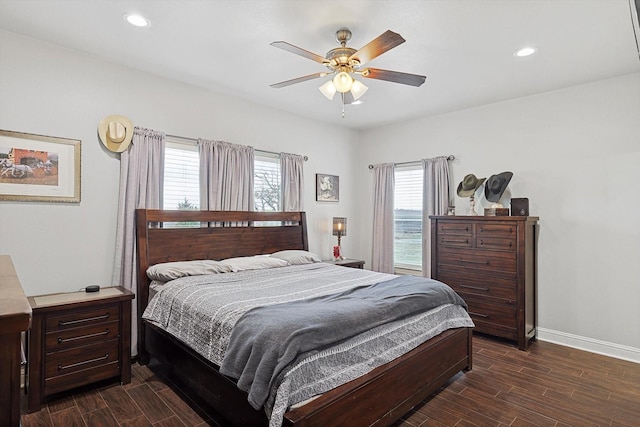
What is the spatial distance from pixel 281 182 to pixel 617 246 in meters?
3.81

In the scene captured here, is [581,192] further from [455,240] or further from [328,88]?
[328,88]

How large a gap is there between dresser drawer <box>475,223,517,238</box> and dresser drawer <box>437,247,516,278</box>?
0.62ft

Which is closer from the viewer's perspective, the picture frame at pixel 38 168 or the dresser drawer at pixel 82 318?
the dresser drawer at pixel 82 318

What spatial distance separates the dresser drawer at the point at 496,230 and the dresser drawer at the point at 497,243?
1.3 inches

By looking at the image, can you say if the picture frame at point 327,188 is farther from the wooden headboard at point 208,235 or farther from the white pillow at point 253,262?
the white pillow at point 253,262

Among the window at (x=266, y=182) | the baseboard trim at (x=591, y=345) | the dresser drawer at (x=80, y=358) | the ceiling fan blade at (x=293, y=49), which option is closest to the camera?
the ceiling fan blade at (x=293, y=49)

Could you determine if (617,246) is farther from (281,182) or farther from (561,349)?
(281,182)

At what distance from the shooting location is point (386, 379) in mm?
2225

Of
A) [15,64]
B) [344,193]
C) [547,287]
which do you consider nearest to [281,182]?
[344,193]

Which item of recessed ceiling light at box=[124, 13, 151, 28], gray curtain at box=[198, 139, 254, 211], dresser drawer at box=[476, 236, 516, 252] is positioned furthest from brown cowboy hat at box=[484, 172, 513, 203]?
recessed ceiling light at box=[124, 13, 151, 28]

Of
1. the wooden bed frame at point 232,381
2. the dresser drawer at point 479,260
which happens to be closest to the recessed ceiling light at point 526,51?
the dresser drawer at point 479,260

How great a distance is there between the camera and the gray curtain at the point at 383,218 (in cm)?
539

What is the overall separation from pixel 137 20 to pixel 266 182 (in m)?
2.37

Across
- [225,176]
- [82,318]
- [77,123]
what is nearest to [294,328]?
[82,318]
